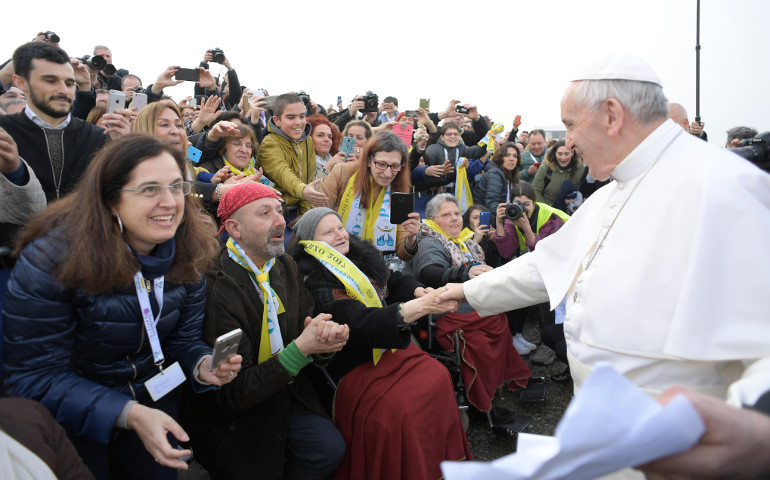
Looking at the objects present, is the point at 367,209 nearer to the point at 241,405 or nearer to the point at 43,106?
the point at 241,405

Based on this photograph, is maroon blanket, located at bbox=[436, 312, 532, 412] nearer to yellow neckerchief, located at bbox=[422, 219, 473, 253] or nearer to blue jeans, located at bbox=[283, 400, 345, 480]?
yellow neckerchief, located at bbox=[422, 219, 473, 253]

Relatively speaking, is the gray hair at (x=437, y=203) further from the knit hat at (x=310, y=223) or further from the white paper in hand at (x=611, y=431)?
the white paper in hand at (x=611, y=431)

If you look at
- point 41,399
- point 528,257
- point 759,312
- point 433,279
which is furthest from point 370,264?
point 759,312

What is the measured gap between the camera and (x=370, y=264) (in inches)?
143

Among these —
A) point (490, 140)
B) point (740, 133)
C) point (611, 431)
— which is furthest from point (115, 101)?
point (740, 133)

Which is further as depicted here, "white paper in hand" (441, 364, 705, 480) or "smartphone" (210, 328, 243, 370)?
"smartphone" (210, 328, 243, 370)

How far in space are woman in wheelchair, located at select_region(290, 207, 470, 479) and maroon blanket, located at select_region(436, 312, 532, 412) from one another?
2.73 feet

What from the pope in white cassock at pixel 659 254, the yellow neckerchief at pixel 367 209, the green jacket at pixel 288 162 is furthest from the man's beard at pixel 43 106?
the pope in white cassock at pixel 659 254

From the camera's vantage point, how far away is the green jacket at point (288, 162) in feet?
15.8

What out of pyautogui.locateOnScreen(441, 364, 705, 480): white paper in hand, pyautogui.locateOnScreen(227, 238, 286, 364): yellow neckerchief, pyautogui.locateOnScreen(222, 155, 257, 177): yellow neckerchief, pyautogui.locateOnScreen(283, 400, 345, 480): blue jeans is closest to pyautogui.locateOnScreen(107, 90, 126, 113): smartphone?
pyautogui.locateOnScreen(222, 155, 257, 177): yellow neckerchief

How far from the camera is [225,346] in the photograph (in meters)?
2.16

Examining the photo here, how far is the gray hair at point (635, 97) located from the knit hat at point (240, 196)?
2053mm

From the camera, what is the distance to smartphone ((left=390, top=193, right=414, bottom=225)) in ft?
15.0

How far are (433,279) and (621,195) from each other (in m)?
2.41
